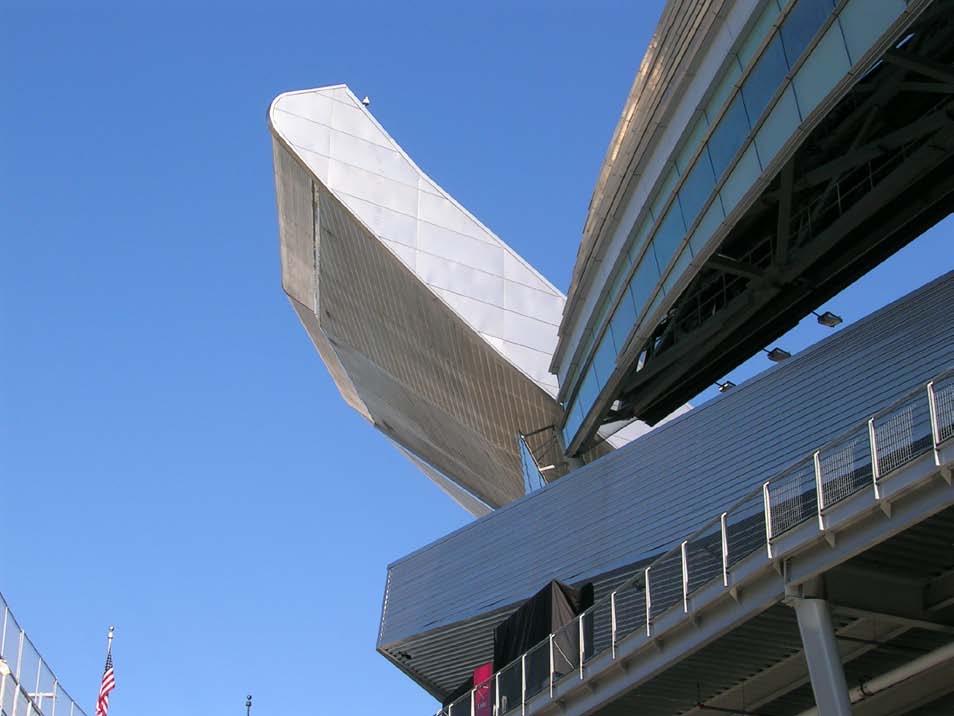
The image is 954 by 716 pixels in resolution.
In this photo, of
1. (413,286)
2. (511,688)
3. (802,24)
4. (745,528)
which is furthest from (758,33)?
(413,286)

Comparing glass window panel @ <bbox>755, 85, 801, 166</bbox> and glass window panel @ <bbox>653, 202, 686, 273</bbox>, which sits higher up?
glass window panel @ <bbox>653, 202, 686, 273</bbox>

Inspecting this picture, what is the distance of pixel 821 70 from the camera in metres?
19.6

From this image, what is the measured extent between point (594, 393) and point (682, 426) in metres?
4.46

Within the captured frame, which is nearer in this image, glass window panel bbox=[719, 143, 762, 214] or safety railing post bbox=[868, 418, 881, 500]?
safety railing post bbox=[868, 418, 881, 500]

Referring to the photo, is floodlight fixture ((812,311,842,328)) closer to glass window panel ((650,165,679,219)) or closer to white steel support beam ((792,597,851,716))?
glass window panel ((650,165,679,219))

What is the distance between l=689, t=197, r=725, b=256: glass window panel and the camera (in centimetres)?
2327

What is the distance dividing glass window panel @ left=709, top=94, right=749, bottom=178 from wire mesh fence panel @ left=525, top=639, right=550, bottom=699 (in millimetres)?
8845

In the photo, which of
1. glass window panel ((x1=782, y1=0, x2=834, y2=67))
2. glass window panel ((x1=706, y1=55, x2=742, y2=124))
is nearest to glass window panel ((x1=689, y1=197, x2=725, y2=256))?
glass window panel ((x1=706, y1=55, x2=742, y2=124))

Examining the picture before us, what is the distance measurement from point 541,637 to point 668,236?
7998 millimetres

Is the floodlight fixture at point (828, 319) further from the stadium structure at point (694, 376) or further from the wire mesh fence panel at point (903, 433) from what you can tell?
the wire mesh fence panel at point (903, 433)

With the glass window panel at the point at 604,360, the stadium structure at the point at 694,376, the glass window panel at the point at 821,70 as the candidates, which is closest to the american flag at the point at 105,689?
the stadium structure at the point at 694,376

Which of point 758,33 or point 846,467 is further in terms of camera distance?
point 758,33

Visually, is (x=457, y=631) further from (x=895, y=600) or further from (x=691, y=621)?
(x=895, y=600)

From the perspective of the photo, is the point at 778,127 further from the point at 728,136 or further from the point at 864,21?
the point at 864,21
